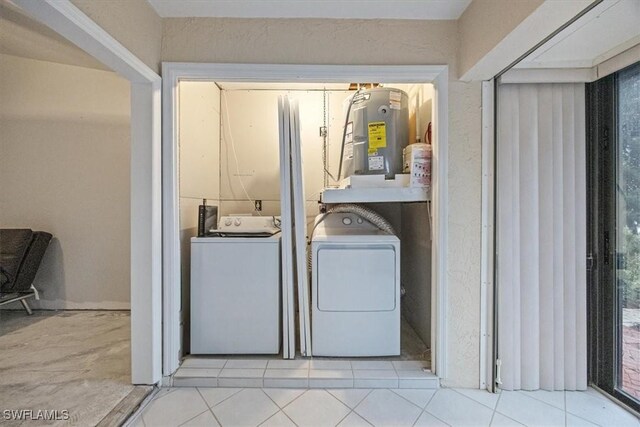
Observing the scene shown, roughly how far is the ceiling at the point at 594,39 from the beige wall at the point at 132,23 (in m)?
2.13

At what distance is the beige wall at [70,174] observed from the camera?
118 inches

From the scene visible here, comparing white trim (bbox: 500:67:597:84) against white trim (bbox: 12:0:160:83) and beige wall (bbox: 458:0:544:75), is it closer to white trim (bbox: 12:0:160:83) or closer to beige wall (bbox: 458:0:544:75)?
beige wall (bbox: 458:0:544:75)

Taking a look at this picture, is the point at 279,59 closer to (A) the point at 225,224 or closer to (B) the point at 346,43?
(B) the point at 346,43

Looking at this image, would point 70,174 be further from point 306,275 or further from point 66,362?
point 306,275

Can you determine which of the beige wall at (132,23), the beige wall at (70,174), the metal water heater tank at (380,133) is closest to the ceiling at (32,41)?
the beige wall at (70,174)

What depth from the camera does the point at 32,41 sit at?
231cm

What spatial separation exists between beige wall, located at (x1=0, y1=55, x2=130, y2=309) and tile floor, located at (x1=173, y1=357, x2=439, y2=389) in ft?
5.85

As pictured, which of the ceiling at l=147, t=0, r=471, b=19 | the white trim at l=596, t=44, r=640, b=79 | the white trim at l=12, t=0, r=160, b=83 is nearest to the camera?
the white trim at l=12, t=0, r=160, b=83

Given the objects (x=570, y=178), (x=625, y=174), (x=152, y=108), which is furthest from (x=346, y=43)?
(x=625, y=174)

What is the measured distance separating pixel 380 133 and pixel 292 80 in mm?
722

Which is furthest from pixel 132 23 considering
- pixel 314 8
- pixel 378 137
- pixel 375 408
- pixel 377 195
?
pixel 375 408

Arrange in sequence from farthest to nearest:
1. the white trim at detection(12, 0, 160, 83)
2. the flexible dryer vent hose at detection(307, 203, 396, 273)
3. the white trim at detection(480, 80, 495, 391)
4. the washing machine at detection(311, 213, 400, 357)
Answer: the flexible dryer vent hose at detection(307, 203, 396, 273), the washing machine at detection(311, 213, 400, 357), the white trim at detection(480, 80, 495, 391), the white trim at detection(12, 0, 160, 83)

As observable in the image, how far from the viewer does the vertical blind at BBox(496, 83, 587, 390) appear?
69.0 inches

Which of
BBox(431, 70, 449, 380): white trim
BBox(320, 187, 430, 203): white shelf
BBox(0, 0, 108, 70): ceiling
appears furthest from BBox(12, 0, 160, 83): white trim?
BBox(431, 70, 449, 380): white trim
